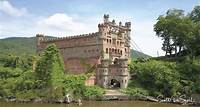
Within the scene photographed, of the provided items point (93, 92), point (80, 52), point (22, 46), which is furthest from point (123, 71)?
point (22, 46)

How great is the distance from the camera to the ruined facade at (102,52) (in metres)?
61.1

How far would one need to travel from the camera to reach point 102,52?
6762cm

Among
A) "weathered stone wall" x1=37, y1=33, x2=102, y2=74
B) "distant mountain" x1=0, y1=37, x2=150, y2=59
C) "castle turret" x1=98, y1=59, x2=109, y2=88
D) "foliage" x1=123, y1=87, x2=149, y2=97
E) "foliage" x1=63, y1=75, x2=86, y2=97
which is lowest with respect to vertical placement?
"foliage" x1=123, y1=87, x2=149, y2=97

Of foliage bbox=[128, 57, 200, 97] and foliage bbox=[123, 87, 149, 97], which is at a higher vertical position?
foliage bbox=[128, 57, 200, 97]

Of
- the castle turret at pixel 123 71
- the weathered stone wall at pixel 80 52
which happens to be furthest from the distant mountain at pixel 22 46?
the castle turret at pixel 123 71

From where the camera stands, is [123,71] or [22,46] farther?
[22,46]

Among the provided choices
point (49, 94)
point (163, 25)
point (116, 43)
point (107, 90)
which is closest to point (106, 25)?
point (116, 43)

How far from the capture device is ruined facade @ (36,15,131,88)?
200ft

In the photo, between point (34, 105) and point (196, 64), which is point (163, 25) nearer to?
point (196, 64)

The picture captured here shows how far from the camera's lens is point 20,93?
5522 cm

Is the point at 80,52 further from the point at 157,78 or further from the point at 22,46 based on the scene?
the point at 22,46

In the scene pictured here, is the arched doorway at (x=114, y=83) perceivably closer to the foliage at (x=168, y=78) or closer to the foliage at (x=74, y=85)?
the foliage at (x=168, y=78)

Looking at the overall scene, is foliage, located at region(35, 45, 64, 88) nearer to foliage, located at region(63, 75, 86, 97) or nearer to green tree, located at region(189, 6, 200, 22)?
foliage, located at region(63, 75, 86, 97)

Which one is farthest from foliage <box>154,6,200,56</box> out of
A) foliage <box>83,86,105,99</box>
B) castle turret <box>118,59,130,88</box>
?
foliage <box>83,86,105,99</box>
